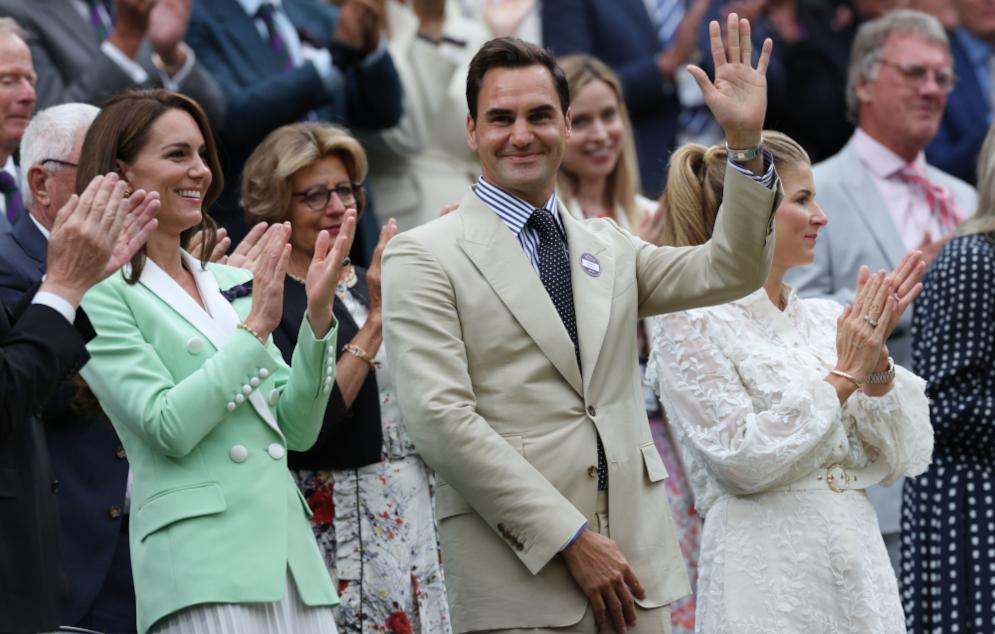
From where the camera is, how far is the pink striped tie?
7.06 m

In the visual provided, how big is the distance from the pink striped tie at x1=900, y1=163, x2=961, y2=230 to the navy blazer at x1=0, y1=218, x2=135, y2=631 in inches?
160

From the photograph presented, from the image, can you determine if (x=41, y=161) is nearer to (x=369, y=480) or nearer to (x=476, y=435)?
(x=369, y=480)

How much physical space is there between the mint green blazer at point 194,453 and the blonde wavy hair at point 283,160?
47.5 inches

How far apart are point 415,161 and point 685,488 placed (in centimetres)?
210

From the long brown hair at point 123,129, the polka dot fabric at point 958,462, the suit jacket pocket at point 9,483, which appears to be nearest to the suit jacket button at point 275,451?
the long brown hair at point 123,129

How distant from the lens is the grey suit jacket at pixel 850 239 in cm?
648

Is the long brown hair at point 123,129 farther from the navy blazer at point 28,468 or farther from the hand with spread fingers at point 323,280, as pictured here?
the navy blazer at point 28,468

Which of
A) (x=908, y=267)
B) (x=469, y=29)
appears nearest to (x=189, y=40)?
(x=469, y=29)

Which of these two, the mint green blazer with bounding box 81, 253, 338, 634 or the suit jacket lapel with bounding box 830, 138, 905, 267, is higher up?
the mint green blazer with bounding box 81, 253, 338, 634

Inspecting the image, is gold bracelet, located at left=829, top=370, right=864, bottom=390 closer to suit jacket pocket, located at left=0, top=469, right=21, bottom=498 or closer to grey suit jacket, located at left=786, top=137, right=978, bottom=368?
grey suit jacket, located at left=786, top=137, right=978, bottom=368

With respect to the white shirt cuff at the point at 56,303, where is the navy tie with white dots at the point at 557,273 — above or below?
below

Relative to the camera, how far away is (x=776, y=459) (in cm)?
442

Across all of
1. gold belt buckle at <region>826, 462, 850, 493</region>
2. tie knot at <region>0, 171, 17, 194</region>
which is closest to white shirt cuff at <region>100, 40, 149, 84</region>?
tie knot at <region>0, 171, 17, 194</region>

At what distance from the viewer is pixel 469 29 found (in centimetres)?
796
